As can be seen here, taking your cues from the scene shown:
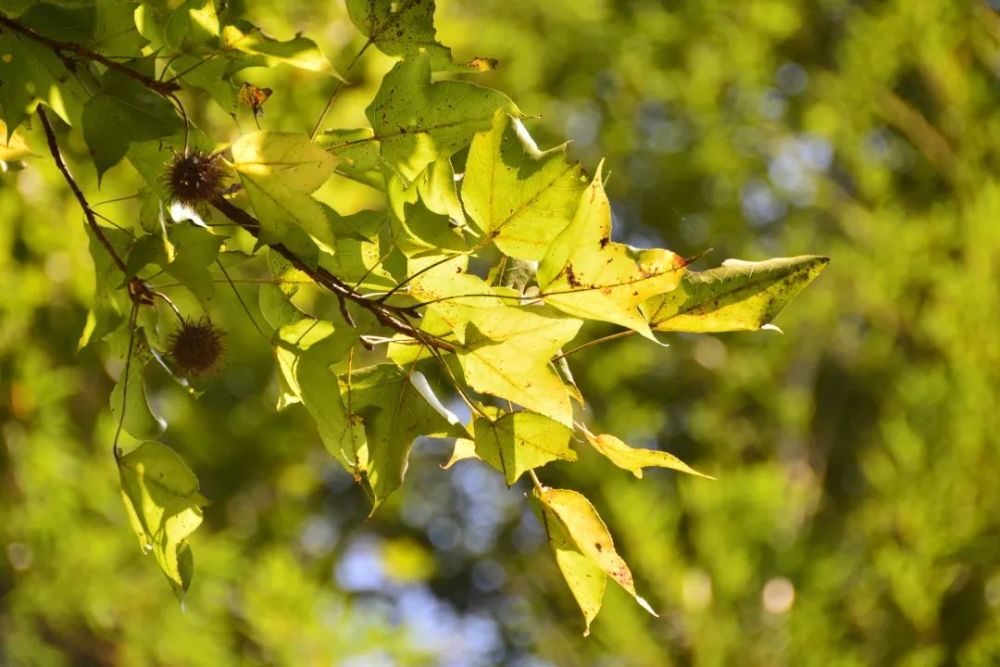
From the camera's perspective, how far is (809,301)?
2.72 m

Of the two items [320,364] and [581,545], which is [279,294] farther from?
[581,545]

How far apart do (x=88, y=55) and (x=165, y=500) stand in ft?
→ 0.58

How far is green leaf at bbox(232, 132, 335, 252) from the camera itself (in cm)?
39

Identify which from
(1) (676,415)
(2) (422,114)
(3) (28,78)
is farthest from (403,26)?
(1) (676,415)

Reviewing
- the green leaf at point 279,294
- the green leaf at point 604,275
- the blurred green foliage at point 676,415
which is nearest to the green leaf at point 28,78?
the green leaf at point 279,294

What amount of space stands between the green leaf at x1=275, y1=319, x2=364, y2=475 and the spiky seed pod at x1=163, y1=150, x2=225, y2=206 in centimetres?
6

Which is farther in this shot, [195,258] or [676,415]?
[676,415]

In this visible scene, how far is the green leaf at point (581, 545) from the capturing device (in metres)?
0.45

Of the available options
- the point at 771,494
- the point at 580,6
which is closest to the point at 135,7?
the point at 771,494

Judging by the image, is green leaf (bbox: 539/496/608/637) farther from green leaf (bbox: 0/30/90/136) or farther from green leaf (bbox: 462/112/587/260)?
green leaf (bbox: 0/30/90/136)

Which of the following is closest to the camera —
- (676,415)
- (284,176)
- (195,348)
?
(284,176)

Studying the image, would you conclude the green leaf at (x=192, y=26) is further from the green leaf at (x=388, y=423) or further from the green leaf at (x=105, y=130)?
the green leaf at (x=388, y=423)

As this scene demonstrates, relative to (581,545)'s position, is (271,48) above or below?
above

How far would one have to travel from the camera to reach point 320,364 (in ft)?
1.36
